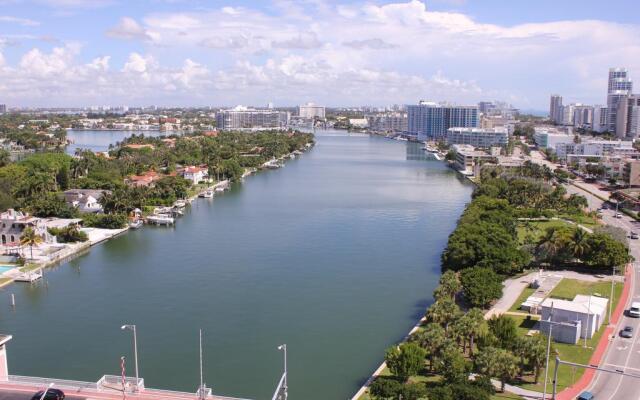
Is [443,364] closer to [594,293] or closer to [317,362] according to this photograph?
[317,362]

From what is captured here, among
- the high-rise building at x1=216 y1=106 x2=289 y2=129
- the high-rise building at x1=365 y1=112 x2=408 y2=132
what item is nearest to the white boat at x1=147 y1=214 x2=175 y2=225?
the high-rise building at x1=365 y1=112 x2=408 y2=132

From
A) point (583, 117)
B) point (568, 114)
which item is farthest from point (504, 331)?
point (568, 114)

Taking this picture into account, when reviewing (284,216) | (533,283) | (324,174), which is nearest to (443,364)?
A: (533,283)

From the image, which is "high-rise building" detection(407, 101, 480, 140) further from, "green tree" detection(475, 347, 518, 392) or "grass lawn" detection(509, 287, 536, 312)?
"green tree" detection(475, 347, 518, 392)

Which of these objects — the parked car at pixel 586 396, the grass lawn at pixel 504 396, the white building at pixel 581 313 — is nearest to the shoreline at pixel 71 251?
the grass lawn at pixel 504 396

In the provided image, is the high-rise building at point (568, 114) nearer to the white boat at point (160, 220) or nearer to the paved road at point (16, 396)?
the white boat at point (160, 220)
